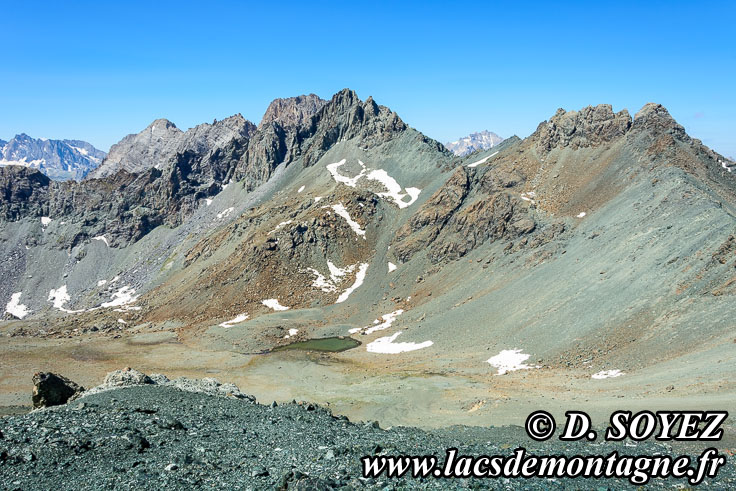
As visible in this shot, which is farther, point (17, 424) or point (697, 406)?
point (697, 406)

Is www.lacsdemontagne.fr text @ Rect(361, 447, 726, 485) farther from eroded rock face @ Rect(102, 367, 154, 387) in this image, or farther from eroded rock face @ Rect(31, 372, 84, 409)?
eroded rock face @ Rect(31, 372, 84, 409)

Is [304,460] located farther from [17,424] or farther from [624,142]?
[624,142]

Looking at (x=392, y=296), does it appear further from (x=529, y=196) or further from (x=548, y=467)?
(x=548, y=467)

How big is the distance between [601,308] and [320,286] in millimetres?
71146

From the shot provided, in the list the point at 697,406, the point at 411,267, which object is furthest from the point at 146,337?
the point at 697,406

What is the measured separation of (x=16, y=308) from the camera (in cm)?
15238

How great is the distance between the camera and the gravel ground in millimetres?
17562

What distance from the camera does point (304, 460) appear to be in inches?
785

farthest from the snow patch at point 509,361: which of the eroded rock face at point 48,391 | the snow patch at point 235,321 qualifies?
the snow patch at point 235,321

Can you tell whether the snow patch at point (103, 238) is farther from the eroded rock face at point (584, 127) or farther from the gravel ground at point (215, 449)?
the gravel ground at point (215, 449)

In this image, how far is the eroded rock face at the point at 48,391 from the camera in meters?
34.7

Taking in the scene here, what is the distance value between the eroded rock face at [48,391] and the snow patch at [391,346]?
5262 centimetres

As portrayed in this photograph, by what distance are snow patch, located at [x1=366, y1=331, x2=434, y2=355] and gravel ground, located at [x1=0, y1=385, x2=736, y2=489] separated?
49598 mm

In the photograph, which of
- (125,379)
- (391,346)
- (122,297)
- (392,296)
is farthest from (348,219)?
(125,379)
